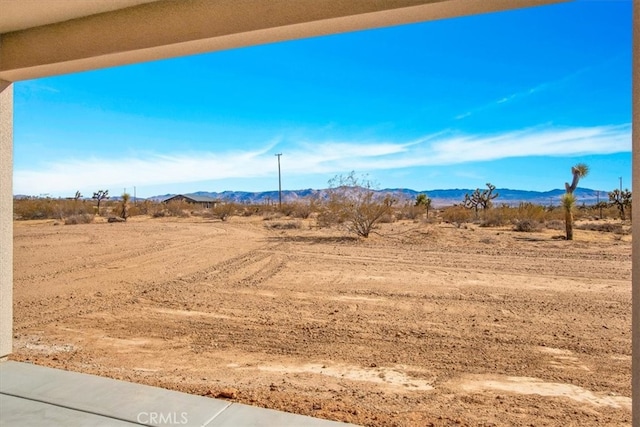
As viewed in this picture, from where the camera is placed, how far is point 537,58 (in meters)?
29.4

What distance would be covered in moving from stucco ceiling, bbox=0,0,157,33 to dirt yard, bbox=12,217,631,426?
9.80 ft

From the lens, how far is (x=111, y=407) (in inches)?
104

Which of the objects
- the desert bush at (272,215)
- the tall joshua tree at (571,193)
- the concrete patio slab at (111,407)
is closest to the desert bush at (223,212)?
the desert bush at (272,215)

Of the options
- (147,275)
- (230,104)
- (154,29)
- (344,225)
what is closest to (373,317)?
(154,29)

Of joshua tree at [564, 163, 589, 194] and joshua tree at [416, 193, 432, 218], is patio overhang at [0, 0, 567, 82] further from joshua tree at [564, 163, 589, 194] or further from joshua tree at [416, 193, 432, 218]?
joshua tree at [416, 193, 432, 218]

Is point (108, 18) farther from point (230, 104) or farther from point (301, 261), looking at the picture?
point (230, 104)

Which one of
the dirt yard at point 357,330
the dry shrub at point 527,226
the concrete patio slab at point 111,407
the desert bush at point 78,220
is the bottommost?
the dirt yard at point 357,330

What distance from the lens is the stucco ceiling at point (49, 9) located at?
2730 millimetres

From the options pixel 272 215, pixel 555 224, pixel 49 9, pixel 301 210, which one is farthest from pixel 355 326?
pixel 272 215

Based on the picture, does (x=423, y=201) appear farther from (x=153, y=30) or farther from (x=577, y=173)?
(x=153, y=30)

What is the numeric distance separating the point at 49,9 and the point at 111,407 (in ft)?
9.00

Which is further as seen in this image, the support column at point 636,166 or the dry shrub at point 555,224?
the dry shrub at point 555,224

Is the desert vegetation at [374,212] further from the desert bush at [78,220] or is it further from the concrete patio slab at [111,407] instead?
the concrete patio slab at [111,407]

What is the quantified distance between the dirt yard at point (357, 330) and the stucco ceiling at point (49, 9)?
2988 mm
